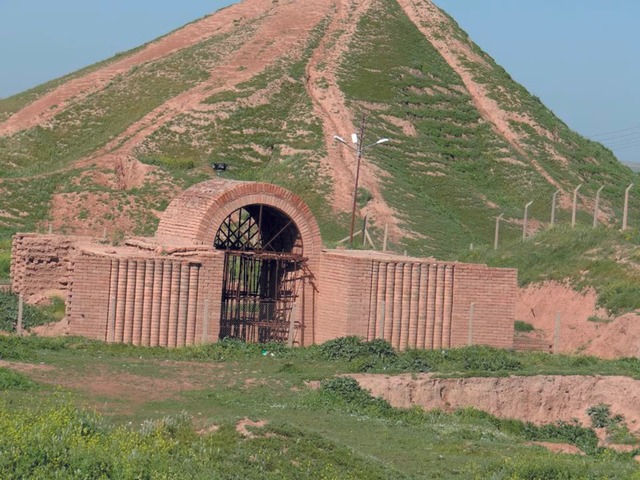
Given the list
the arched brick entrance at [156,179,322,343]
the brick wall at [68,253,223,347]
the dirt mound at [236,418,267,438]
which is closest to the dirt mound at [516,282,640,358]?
the arched brick entrance at [156,179,322,343]

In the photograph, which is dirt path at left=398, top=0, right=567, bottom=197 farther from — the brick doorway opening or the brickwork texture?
the brickwork texture

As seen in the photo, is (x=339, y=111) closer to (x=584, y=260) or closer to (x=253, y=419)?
(x=584, y=260)

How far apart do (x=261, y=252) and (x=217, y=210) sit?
1385 millimetres

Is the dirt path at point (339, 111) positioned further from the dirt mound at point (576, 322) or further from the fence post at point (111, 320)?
the fence post at point (111, 320)

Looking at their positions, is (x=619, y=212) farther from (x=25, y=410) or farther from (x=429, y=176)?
(x=25, y=410)

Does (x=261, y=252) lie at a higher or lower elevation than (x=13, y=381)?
higher

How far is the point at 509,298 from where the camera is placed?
92.0 ft

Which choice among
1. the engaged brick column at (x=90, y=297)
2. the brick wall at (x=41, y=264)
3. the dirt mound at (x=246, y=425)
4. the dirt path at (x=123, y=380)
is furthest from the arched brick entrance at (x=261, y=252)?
the dirt mound at (x=246, y=425)

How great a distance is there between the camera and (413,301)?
27641mm

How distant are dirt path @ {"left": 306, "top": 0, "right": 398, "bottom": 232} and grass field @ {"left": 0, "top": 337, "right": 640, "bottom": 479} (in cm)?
2049

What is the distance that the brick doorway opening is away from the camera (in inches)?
1104

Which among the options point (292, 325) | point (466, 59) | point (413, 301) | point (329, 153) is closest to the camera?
point (292, 325)

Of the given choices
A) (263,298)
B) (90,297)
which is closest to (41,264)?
(90,297)

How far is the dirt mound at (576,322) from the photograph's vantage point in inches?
1171
